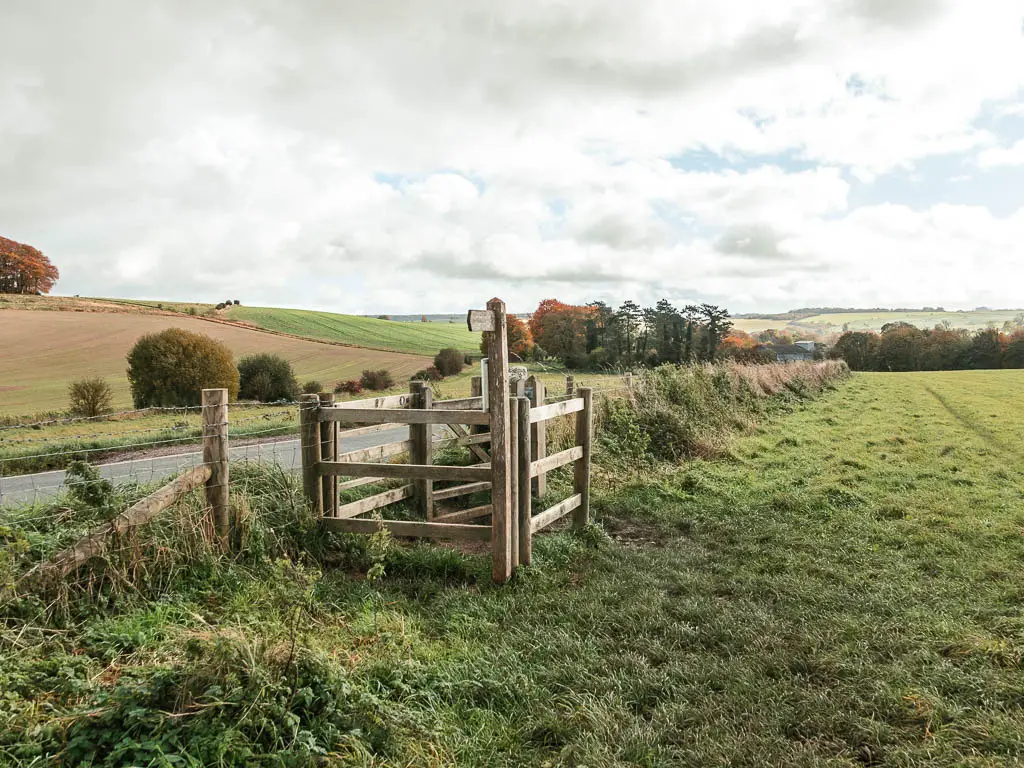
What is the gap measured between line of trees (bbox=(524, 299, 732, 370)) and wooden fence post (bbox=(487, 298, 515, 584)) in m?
41.5

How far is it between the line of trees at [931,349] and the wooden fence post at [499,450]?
2749 inches

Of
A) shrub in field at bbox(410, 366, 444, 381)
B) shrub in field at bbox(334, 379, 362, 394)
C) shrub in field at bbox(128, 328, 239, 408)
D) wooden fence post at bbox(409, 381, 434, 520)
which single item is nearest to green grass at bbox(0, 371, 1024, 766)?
wooden fence post at bbox(409, 381, 434, 520)

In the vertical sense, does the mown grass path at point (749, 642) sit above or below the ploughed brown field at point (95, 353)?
below

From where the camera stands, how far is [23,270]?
39812mm

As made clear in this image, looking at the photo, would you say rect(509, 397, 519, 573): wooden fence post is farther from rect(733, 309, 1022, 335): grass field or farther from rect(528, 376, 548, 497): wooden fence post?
rect(733, 309, 1022, 335): grass field

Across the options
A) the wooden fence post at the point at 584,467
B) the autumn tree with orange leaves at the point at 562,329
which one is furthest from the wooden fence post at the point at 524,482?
the autumn tree with orange leaves at the point at 562,329

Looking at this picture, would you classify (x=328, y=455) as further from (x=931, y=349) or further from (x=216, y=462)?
(x=931, y=349)

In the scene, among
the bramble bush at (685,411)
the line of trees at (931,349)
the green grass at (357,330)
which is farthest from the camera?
the line of trees at (931,349)

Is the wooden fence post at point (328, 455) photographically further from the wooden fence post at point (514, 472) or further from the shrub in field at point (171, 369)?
the shrub in field at point (171, 369)

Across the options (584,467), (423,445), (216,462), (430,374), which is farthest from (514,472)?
(430,374)

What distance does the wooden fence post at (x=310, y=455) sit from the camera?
645 cm

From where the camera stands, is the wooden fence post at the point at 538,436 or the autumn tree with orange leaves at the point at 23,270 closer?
the wooden fence post at the point at 538,436

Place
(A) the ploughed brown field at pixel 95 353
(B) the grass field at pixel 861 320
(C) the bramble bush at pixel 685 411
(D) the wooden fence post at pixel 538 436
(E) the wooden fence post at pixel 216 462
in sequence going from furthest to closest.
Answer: (B) the grass field at pixel 861 320 → (A) the ploughed brown field at pixel 95 353 → (C) the bramble bush at pixel 685 411 → (D) the wooden fence post at pixel 538 436 → (E) the wooden fence post at pixel 216 462

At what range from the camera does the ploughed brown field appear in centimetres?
2598
